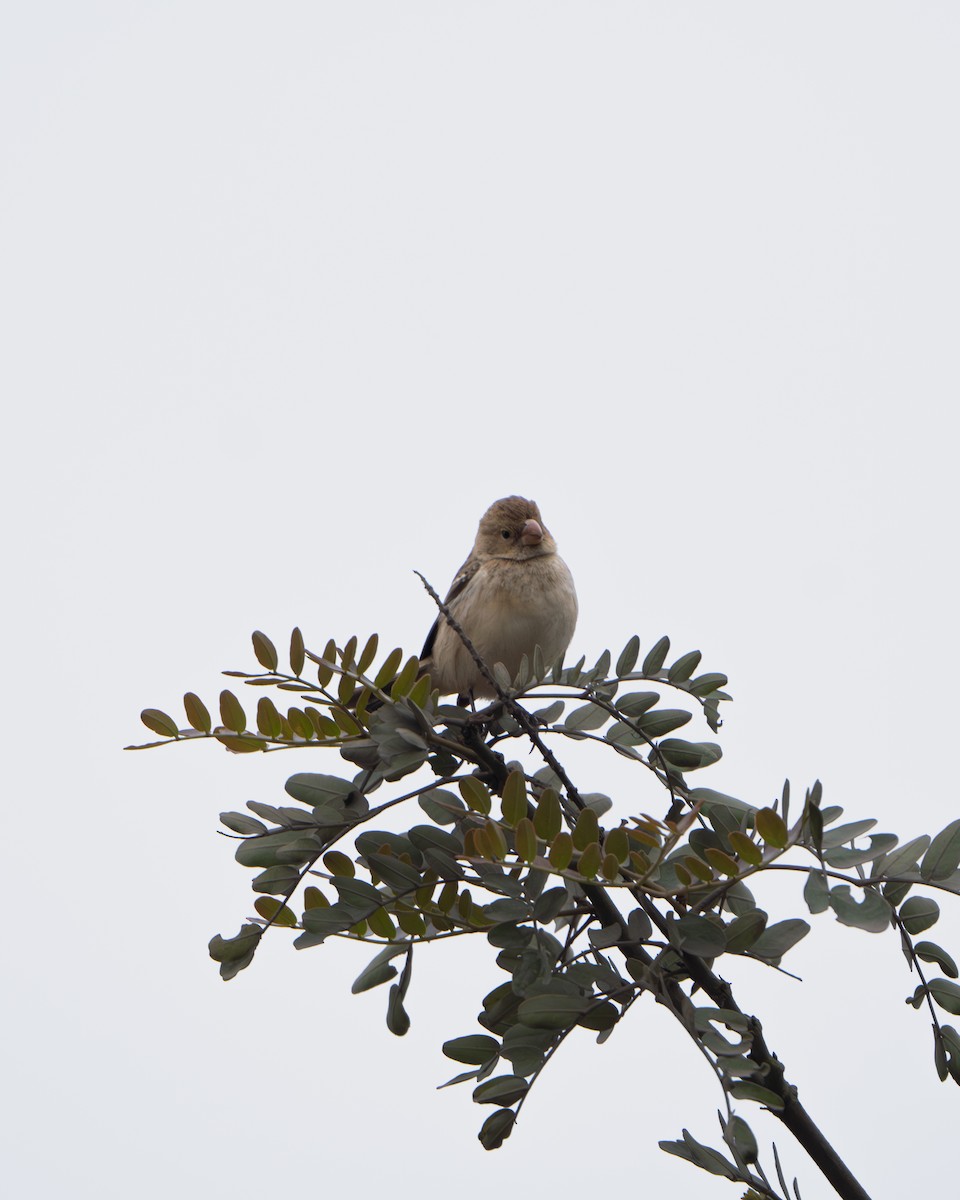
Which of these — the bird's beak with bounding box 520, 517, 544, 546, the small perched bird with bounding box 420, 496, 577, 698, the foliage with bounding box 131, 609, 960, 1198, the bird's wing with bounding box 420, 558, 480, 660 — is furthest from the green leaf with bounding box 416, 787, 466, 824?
the bird's wing with bounding box 420, 558, 480, 660

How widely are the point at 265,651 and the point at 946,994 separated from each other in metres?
1.21

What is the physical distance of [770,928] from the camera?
1991 mm

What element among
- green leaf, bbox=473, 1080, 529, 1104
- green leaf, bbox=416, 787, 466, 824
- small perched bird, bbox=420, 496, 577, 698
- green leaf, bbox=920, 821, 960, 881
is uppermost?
small perched bird, bbox=420, 496, 577, 698

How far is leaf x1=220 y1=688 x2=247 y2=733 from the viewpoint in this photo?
2.26 m

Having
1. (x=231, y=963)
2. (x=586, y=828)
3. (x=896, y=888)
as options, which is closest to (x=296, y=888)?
(x=231, y=963)

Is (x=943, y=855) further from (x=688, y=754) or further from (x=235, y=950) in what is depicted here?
(x=235, y=950)

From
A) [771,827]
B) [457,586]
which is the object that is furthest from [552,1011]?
[457,586]

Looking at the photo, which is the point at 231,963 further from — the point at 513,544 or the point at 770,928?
the point at 513,544

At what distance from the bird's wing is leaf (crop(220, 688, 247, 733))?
121 inches

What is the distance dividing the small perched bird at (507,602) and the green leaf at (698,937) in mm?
2661

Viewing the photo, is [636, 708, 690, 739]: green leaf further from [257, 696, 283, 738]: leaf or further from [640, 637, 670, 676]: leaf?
[257, 696, 283, 738]: leaf

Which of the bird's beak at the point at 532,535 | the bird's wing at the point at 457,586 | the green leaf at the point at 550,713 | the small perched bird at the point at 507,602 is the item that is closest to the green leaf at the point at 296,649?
the green leaf at the point at 550,713

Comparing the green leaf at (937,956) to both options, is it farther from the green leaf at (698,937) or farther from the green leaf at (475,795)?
the green leaf at (475,795)

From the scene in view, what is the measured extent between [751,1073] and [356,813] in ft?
2.61
